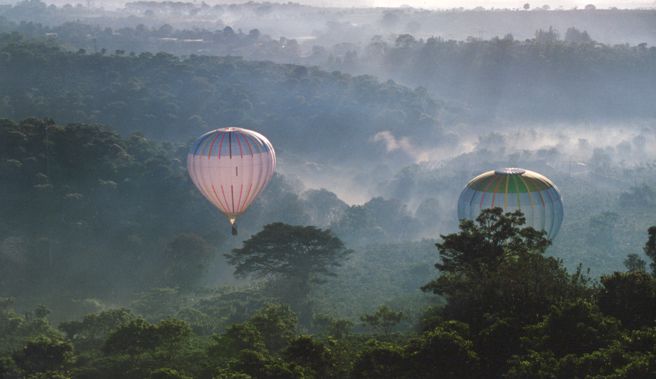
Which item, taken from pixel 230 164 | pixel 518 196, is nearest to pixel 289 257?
pixel 230 164

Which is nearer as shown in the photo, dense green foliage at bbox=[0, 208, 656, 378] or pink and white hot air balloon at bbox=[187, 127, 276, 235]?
dense green foliage at bbox=[0, 208, 656, 378]

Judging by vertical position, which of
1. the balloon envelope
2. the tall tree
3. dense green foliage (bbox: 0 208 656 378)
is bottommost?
dense green foliage (bbox: 0 208 656 378)

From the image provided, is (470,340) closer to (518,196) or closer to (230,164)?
(518,196)

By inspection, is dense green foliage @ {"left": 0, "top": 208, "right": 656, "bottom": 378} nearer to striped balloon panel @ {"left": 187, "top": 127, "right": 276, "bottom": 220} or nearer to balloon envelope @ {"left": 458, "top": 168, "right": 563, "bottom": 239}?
balloon envelope @ {"left": 458, "top": 168, "right": 563, "bottom": 239}

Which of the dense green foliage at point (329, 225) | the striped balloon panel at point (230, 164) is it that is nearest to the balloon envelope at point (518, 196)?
the dense green foliage at point (329, 225)

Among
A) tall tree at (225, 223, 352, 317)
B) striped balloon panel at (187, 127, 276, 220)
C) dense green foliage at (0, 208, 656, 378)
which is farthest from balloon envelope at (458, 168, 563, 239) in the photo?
tall tree at (225, 223, 352, 317)

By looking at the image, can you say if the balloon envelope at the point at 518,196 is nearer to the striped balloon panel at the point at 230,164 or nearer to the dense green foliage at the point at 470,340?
the dense green foliage at the point at 470,340
